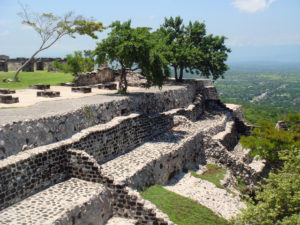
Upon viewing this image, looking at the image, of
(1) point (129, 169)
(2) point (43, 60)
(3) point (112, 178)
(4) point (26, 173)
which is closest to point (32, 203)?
(4) point (26, 173)

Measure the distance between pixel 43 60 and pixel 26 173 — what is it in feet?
81.5

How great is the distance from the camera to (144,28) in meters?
17.9

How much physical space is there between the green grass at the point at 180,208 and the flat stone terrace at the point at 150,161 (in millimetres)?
621

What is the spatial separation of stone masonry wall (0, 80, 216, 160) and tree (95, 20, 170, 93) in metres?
1.66

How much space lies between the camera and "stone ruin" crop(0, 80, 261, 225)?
8492mm

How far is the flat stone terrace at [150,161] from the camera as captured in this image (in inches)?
426

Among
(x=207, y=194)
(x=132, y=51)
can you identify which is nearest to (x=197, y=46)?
(x=132, y=51)

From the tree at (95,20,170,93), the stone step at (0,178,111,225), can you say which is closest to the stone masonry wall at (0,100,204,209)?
the stone step at (0,178,111,225)

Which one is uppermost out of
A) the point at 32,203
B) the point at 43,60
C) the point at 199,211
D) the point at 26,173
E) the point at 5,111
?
the point at 43,60

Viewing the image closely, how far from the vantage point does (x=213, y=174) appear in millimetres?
15664

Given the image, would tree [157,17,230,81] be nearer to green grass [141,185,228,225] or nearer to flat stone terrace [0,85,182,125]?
flat stone terrace [0,85,182,125]

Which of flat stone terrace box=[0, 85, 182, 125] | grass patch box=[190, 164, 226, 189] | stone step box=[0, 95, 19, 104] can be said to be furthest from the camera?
grass patch box=[190, 164, 226, 189]

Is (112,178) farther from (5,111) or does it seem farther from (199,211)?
(5,111)

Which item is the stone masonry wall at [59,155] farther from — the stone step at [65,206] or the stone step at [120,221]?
the stone step at [120,221]
